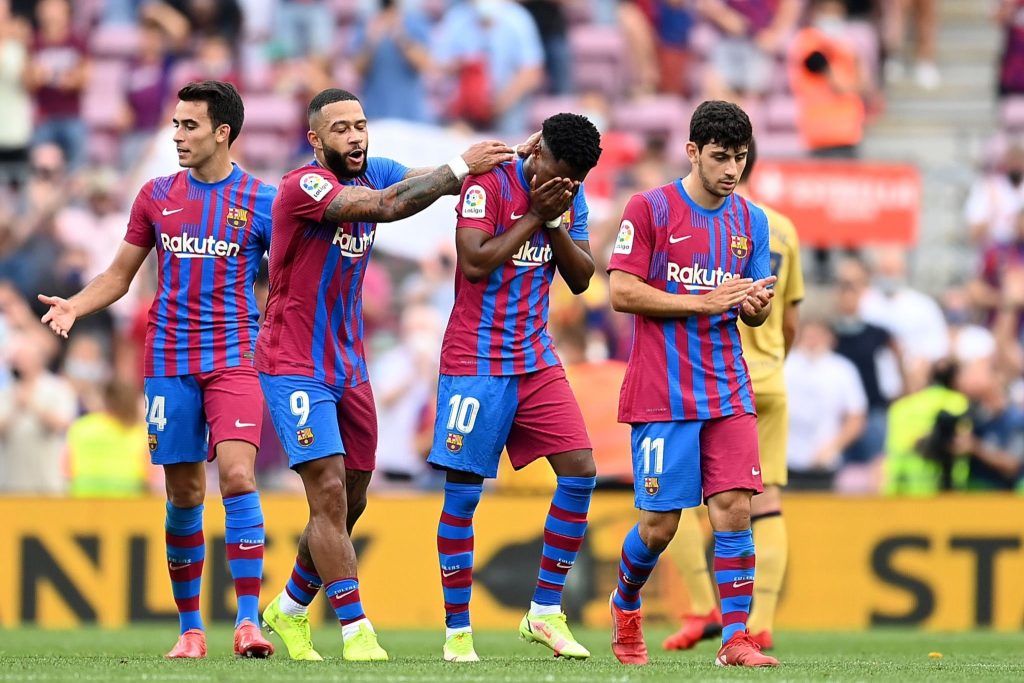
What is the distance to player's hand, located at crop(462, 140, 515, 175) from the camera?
7.75 m

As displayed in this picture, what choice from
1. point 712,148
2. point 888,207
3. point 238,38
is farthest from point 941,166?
point 712,148

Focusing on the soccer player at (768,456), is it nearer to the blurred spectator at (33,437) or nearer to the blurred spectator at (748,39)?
the blurred spectator at (33,437)

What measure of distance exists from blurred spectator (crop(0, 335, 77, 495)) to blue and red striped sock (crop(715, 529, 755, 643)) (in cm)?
761

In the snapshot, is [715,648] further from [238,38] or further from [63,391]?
[238,38]

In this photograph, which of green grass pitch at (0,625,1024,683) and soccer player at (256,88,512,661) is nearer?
green grass pitch at (0,625,1024,683)

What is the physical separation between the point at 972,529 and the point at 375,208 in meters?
6.30

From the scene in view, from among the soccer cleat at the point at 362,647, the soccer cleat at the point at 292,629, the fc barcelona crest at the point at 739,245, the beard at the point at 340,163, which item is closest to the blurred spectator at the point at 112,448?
the soccer cleat at the point at 292,629

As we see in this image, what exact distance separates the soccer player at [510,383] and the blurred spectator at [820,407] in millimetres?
6241

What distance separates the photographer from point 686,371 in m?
7.88

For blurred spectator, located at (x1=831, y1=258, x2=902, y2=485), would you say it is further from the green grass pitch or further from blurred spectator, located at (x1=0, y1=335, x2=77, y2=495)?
blurred spectator, located at (x1=0, y1=335, x2=77, y2=495)

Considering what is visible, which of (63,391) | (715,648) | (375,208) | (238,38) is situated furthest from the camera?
(238,38)

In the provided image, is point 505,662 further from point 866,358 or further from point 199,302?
point 866,358

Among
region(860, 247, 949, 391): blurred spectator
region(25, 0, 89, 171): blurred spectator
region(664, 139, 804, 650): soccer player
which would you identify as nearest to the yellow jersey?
region(664, 139, 804, 650): soccer player

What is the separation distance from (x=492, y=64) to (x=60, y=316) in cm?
979
